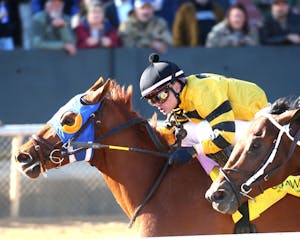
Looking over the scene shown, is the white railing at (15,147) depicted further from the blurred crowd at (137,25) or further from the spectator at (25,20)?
the spectator at (25,20)

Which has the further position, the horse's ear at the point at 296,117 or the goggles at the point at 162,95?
the goggles at the point at 162,95

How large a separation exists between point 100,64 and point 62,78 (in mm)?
505

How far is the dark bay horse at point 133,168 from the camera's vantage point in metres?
5.80

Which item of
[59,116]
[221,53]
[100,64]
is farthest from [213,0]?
[59,116]

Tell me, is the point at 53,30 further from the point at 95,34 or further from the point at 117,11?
the point at 117,11

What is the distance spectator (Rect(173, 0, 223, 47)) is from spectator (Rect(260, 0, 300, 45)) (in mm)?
718

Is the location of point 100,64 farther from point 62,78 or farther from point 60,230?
point 60,230

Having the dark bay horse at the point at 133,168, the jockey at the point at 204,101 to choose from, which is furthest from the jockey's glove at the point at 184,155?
the dark bay horse at the point at 133,168

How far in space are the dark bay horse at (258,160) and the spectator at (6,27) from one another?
21.1ft

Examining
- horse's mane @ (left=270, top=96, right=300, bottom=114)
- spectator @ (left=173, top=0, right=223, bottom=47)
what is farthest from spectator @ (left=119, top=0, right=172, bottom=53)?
horse's mane @ (left=270, top=96, right=300, bottom=114)

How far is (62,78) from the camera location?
1071 centimetres

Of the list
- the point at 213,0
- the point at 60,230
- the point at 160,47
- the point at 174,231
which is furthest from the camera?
the point at 213,0

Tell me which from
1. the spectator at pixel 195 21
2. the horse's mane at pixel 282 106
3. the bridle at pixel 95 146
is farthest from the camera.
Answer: the spectator at pixel 195 21

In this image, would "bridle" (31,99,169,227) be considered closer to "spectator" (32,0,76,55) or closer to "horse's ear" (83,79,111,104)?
"horse's ear" (83,79,111,104)
